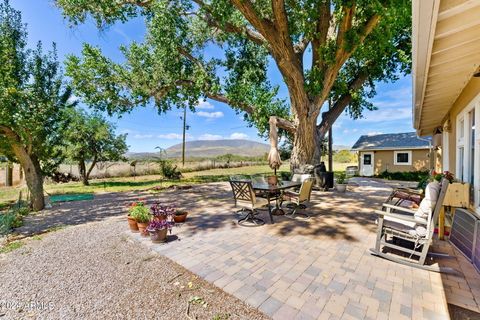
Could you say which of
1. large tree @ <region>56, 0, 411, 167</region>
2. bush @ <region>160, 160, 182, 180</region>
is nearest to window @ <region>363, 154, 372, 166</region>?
large tree @ <region>56, 0, 411, 167</region>

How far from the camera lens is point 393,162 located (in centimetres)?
1755

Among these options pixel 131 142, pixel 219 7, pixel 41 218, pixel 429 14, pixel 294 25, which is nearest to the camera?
pixel 429 14

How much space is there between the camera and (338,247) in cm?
377

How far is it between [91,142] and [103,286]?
46.1 feet

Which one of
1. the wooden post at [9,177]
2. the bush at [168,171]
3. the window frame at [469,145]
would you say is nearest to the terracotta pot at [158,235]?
the window frame at [469,145]

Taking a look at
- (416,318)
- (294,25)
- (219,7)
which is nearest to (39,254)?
(416,318)

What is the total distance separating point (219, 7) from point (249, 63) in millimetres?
5644

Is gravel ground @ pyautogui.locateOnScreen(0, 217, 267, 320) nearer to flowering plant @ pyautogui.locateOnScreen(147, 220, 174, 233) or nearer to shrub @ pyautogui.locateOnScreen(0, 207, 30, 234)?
flowering plant @ pyautogui.locateOnScreen(147, 220, 174, 233)

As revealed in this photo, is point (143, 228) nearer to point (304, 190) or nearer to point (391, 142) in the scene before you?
point (304, 190)

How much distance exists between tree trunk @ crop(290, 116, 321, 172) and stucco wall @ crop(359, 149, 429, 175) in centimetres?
1095

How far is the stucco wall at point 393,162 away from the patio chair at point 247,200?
55.1 ft

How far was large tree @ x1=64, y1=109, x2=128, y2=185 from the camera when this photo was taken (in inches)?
535

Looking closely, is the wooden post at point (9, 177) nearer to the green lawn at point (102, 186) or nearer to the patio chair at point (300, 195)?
the green lawn at point (102, 186)

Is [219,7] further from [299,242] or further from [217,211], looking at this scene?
[299,242]
